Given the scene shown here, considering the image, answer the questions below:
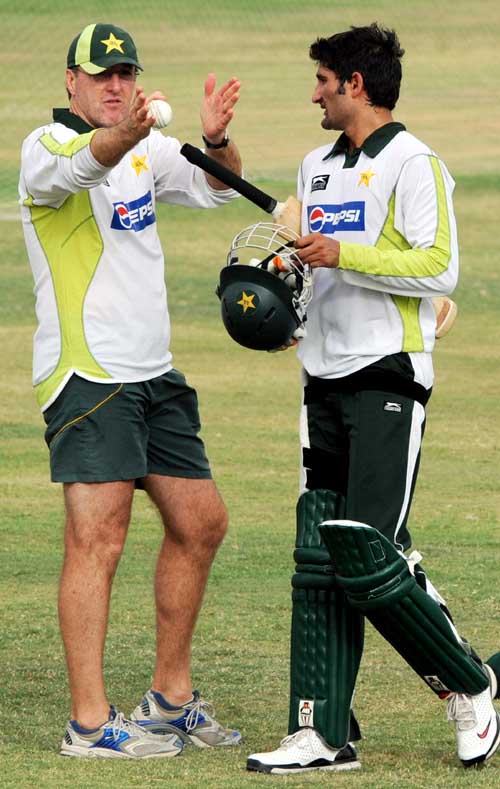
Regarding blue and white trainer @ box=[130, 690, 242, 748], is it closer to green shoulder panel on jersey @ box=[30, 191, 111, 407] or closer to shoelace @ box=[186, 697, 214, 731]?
shoelace @ box=[186, 697, 214, 731]

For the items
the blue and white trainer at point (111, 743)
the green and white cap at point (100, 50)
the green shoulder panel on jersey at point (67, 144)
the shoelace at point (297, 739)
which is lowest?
the blue and white trainer at point (111, 743)

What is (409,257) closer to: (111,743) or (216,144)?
(216,144)

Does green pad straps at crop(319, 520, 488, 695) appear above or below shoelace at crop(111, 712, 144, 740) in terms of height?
above

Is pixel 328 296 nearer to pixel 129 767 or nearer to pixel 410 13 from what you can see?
pixel 129 767

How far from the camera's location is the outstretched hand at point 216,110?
602 cm

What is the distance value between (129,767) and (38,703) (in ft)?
2.92

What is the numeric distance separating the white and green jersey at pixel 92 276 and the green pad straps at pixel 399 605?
970 mm

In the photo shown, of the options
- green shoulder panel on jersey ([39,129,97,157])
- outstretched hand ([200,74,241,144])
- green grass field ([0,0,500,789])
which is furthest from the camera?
outstretched hand ([200,74,241,144])

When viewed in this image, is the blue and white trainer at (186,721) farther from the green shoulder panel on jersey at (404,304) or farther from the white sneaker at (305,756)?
the green shoulder panel on jersey at (404,304)

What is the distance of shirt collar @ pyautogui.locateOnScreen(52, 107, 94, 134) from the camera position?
5.92 meters

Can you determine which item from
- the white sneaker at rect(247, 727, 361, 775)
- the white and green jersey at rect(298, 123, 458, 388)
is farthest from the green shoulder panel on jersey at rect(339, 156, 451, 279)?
the white sneaker at rect(247, 727, 361, 775)

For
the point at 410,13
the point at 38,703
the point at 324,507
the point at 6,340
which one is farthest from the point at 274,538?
the point at 410,13

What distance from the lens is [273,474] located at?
10945mm

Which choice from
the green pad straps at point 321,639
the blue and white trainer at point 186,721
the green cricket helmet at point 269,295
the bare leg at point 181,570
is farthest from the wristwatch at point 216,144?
the blue and white trainer at point 186,721
